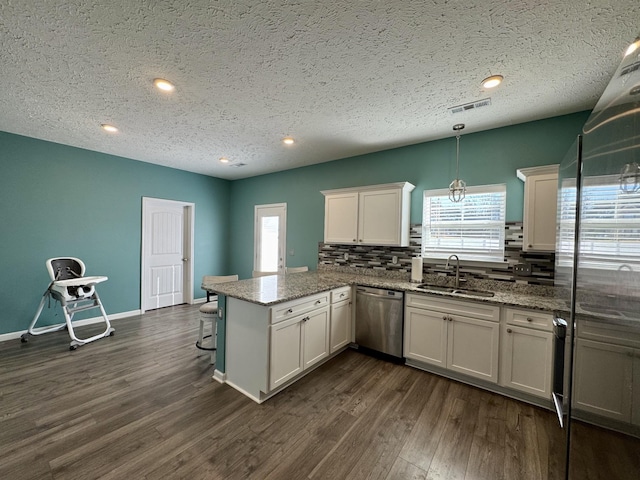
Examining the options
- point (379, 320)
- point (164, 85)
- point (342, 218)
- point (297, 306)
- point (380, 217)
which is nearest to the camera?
point (164, 85)

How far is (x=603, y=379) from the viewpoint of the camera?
84 cm

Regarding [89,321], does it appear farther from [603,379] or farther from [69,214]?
[603,379]

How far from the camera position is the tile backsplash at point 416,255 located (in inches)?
104

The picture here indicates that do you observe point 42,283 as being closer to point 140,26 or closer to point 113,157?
point 113,157

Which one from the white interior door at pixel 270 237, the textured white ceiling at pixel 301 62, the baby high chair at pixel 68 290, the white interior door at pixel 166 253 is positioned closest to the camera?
the textured white ceiling at pixel 301 62

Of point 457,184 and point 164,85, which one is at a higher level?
point 164,85

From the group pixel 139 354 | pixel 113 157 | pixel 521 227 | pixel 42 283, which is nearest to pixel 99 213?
pixel 113 157

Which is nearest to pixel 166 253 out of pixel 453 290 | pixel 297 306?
pixel 297 306

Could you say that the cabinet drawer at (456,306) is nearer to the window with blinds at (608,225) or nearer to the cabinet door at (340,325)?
the cabinet door at (340,325)

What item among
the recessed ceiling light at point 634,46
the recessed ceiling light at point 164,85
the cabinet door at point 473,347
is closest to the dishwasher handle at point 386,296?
the cabinet door at point 473,347

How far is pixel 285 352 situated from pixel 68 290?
124 inches

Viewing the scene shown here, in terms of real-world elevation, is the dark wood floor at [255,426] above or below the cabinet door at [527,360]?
below

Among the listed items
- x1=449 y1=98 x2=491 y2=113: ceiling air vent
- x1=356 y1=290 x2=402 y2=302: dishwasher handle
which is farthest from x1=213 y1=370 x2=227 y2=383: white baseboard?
x1=449 y1=98 x2=491 y2=113: ceiling air vent

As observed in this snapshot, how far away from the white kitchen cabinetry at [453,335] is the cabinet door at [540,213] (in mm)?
775
